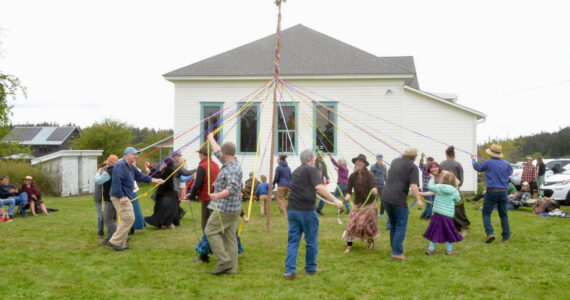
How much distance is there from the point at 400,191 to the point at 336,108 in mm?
9625

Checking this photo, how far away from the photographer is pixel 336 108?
15.6m

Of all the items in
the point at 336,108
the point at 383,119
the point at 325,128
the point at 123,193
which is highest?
the point at 336,108

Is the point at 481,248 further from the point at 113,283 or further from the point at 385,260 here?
the point at 113,283

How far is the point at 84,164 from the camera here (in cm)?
1712

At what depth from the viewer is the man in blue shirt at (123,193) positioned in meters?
6.76

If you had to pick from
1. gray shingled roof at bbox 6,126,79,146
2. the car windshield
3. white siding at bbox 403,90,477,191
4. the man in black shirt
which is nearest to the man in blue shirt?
the man in black shirt

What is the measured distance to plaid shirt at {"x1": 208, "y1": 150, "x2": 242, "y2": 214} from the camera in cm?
542

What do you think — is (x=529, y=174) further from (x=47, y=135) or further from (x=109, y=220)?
(x=47, y=135)

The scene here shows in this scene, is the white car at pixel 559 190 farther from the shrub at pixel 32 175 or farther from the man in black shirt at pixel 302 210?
the shrub at pixel 32 175

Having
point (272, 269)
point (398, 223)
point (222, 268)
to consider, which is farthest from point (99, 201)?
point (398, 223)

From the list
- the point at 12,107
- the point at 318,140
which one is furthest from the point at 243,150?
the point at 12,107

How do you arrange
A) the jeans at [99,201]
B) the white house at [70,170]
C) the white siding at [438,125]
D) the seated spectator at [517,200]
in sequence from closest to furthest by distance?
the jeans at [99,201], the seated spectator at [517,200], the white siding at [438,125], the white house at [70,170]

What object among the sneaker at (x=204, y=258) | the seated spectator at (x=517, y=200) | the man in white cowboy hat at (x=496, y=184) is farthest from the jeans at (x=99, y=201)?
the seated spectator at (x=517, y=200)

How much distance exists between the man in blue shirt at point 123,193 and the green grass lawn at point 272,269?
10.9 inches
